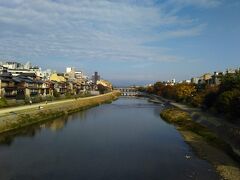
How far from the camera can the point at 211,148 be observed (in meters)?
22.4

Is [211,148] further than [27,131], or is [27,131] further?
[27,131]

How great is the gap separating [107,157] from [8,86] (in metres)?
31.0

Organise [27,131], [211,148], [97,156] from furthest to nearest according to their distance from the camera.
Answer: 1. [27,131]
2. [211,148]
3. [97,156]

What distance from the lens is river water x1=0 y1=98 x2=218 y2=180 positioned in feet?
52.2

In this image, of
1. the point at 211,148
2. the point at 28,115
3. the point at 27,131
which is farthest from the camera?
the point at 28,115

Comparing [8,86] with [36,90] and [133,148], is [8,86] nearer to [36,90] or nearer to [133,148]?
[36,90]

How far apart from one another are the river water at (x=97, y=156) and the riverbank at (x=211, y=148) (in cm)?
59

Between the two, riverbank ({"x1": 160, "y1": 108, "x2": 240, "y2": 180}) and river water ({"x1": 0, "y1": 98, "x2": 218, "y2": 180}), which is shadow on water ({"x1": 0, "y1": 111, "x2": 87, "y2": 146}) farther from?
riverbank ({"x1": 160, "y1": 108, "x2": 240, "y2": 180})

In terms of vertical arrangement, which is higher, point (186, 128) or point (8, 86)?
point (8, 86)

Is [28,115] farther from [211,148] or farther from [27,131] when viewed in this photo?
[211,148]

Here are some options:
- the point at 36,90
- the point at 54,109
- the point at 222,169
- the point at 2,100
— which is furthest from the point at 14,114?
the point at 36,90

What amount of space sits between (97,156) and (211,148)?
7.75 metres

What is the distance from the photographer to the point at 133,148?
22.2 m

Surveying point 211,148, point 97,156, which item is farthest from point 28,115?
point 211,148
